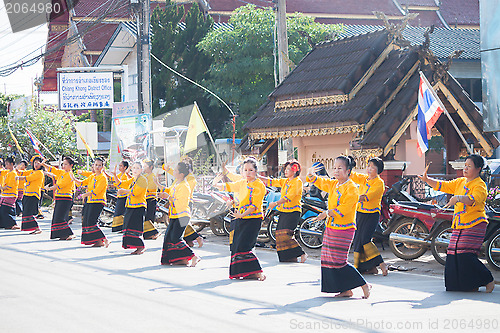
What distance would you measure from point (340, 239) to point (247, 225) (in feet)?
7.11

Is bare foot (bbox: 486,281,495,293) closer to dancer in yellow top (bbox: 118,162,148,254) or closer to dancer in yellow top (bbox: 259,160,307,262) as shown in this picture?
dancer in yellow top (bbox: 259,160,307,262)

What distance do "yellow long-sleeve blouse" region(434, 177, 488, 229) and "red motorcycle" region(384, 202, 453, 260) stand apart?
84.4 inches

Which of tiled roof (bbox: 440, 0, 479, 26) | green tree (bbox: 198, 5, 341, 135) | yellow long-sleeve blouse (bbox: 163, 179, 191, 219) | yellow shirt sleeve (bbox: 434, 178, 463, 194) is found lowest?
yellow long-sleeve blouse (bbox: 163, 179, 191, 219)

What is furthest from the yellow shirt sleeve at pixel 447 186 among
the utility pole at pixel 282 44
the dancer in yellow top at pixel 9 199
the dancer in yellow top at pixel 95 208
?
the dancer in yellow top at pixel 9 199

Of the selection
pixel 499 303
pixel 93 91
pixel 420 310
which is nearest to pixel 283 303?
pixel 420 310

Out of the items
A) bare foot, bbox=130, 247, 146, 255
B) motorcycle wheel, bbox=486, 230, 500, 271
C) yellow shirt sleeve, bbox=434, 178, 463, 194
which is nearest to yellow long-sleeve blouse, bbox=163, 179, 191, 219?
bare foot, bbox=130, 247, 146, 255

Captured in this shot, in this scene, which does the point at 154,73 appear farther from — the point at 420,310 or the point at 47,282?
the point at 420,310

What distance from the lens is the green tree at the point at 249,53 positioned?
96.9ft

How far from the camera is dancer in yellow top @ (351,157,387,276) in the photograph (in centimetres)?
1056

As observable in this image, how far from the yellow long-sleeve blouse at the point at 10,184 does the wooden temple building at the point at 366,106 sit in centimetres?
599

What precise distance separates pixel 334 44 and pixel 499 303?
11.9 metres

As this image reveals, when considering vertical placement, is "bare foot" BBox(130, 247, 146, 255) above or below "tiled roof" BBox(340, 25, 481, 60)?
below

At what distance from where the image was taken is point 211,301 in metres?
8.47

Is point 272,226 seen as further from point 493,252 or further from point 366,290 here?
point 366,290
